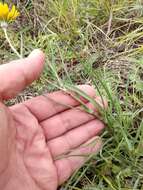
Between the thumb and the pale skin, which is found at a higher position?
the thumb

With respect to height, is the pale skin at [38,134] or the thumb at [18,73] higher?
the thumb at [18,73]

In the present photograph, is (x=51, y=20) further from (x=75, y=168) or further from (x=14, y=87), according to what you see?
(x=75, y=168)

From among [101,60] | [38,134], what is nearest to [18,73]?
[38,134]

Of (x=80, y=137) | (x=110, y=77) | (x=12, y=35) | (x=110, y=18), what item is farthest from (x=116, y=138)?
(x=12, y=35)
